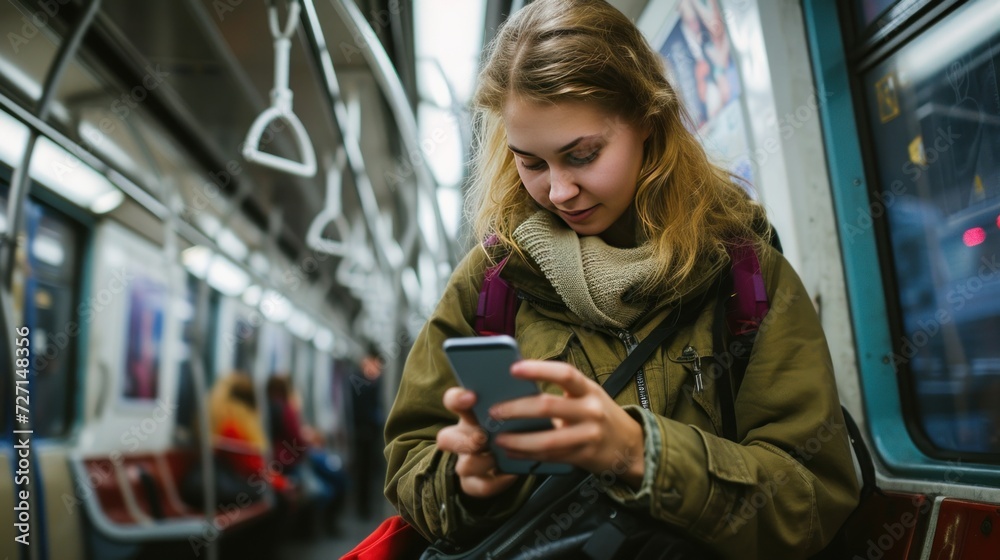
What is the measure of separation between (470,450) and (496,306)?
37cm

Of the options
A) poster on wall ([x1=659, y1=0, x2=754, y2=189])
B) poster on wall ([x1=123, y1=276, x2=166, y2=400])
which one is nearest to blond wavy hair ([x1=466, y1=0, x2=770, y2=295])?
poster on wall ([x1=659, y1=0, x2=754, y2=189])

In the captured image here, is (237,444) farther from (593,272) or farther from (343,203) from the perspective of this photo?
(593,272)

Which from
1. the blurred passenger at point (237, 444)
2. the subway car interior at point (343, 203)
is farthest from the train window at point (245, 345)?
the subway car interior at point (343, 203)

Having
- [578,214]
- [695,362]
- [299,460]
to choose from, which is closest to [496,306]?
[578,214]

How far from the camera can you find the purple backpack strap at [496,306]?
1.22 metres

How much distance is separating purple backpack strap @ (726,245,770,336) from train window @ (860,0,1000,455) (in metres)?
0.68

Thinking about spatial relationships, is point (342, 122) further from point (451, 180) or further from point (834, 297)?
point (834, 297)

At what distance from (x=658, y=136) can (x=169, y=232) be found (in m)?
3.51

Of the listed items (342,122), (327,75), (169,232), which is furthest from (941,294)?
(169,232)

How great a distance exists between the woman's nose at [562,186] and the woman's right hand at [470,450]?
1.23 ft

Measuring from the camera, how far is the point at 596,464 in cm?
86

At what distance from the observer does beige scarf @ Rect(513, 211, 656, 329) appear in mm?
1122

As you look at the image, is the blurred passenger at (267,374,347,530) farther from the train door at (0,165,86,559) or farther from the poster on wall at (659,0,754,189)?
the poster on wall at (659,0,754,189)

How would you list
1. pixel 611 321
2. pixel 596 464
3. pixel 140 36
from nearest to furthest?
pixel 596 464 < pixel 611 321 < pixel 140 36
